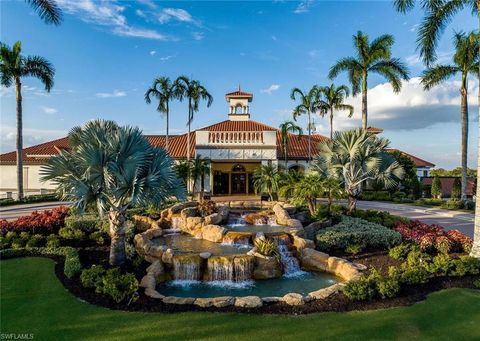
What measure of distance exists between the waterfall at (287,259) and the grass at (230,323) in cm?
457

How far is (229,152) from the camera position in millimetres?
27484

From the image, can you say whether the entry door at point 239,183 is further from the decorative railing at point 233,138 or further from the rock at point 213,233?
the rock at point 213,233

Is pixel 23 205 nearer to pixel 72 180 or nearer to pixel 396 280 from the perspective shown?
pixel 72 180

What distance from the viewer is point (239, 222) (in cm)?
1773

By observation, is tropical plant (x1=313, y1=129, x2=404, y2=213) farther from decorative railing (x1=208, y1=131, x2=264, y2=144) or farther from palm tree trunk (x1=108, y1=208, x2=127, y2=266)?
palm tree trunk (x1=108, y1=208, x2=127, y2=266)

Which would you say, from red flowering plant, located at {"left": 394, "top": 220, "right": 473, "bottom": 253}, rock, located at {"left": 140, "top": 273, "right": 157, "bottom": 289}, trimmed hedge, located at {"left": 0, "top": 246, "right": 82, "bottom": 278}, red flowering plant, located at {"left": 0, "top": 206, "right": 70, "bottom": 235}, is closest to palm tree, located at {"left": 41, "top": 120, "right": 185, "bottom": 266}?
rock, located at {"left": 140, "top": 273, "right": 157, "bottom": 289}

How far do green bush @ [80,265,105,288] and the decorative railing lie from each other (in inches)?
787

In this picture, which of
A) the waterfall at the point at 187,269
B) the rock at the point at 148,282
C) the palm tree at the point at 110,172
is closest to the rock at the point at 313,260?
the waterfall at the point at 187,269

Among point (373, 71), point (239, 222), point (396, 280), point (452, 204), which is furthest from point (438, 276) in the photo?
point (373, 71)

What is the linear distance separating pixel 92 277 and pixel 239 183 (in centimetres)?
2355

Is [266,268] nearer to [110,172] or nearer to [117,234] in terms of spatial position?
[117,234]

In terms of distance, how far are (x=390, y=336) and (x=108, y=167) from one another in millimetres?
8268

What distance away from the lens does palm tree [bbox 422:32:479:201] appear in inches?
846

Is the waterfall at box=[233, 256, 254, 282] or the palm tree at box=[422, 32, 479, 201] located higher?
the palm tree at box=[422, 32, 479, 201]
